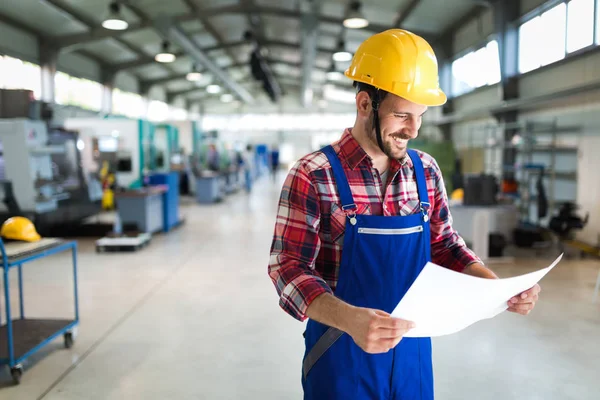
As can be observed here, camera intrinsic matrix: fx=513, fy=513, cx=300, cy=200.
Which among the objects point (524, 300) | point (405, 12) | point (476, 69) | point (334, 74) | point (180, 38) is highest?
point (405, 12)

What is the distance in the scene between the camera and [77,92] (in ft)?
54.3

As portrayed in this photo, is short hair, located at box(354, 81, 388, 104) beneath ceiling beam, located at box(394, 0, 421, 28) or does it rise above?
beneath

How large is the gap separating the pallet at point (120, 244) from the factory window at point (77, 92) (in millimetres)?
8492

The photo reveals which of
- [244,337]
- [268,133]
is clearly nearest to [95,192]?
[244,337]

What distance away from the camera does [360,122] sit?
4.74ft

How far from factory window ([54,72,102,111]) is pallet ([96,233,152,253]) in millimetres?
8492

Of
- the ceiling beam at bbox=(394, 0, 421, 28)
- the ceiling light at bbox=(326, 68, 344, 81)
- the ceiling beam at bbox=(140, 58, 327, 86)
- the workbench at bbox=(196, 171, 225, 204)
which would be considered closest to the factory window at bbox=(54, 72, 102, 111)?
the ceiling beam at bbox=(140, 58, 327, 86)

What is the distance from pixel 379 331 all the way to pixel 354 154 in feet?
1.72

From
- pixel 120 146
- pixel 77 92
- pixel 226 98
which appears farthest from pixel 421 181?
pixel 226 98

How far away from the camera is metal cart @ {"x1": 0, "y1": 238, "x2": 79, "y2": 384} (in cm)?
333

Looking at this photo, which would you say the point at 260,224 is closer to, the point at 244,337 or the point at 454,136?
the point at 244,337

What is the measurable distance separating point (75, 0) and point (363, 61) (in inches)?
499

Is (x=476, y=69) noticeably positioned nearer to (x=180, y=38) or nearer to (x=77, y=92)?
(x=180, y=38)

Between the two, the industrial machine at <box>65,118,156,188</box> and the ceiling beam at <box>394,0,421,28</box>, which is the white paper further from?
the ceiling beam at <box>394,0,421,28</box>
